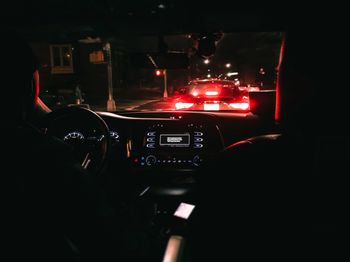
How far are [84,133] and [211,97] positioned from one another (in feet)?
14.3

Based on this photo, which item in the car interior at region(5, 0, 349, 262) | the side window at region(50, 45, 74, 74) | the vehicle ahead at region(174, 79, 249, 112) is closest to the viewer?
the car interior at region(5, 0, 349, 262)

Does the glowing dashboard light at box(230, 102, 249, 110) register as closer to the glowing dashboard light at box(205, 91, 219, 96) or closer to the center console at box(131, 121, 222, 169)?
the glowing dashboard light at box(205, 91, 219, 96)

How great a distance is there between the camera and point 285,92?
172 centimetres

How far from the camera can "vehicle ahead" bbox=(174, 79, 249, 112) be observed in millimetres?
7859

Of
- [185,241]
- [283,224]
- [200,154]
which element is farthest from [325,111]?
[200,154]

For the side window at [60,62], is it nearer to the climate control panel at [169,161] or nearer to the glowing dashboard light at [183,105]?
the glowing dashboard light at [183,105]

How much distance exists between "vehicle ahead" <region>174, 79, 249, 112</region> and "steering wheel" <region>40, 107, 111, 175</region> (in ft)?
12.1

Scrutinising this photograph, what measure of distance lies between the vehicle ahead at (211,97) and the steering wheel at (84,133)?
12.1 feet

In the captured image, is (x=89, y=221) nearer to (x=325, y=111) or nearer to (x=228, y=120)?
(x=325, y=111)

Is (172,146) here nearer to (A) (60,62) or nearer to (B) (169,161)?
(B) (169,161)

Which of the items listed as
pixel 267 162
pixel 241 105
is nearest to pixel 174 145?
pixel 267 162

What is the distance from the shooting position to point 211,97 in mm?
8156

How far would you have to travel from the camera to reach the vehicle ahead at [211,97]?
25.8 feet

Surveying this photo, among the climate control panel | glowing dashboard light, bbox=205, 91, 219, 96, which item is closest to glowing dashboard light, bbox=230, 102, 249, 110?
glowing dashboard light, bbox=205, 91, 219, 96
